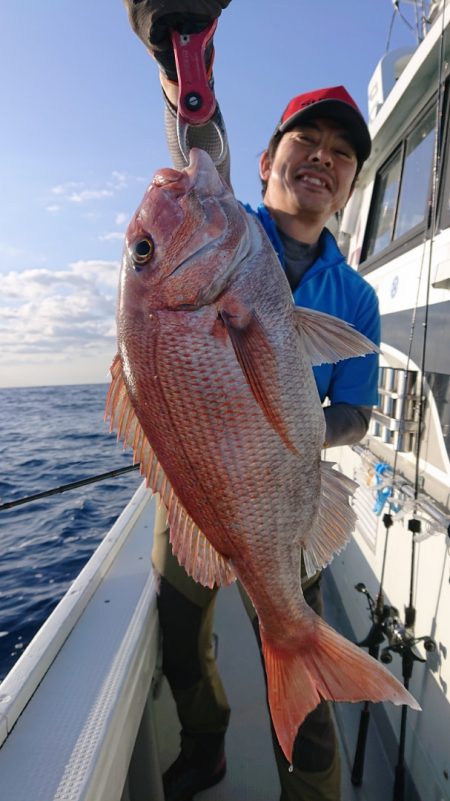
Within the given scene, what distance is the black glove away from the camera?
1.54 meters

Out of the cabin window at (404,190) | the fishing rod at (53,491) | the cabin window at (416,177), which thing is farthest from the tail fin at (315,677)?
the cabin window at (416,177)

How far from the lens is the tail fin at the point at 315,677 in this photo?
1.31 meters

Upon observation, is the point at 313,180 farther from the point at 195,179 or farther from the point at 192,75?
the point at 195,179

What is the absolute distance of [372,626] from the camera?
9.54ft

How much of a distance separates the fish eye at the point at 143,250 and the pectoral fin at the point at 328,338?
17.3 inches

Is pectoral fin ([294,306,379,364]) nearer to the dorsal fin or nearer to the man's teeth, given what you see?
the dorsal fin

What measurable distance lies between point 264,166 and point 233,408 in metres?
1.56

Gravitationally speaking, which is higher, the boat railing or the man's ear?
the man's ear

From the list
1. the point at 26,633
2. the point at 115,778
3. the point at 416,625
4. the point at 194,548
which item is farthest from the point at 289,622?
the point at 26,633

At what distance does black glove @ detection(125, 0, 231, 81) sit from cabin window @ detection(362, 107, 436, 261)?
6.12 feet

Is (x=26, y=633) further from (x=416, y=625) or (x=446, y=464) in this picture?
(x=446, y=464)

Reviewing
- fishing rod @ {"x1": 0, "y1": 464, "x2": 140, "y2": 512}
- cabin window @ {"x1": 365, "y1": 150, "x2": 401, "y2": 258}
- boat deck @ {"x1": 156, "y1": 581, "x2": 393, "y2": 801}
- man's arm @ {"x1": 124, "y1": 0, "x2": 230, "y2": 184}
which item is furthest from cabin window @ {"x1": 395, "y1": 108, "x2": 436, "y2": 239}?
boat deck @ {"x1": 156, "y1": 581, "x2": 393, "y2": 801}

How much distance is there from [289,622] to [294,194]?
1.60 m

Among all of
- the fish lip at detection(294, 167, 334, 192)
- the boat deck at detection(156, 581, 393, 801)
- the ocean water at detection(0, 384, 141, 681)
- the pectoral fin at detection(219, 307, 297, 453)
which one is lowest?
the ocean water at detection(0, 384, 141, 681)
